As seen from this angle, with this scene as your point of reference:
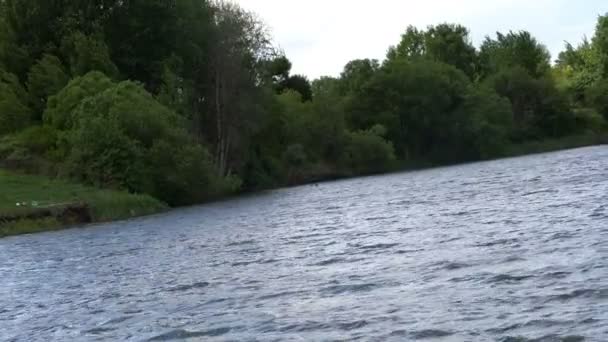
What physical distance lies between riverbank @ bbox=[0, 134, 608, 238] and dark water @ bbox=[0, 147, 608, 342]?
38.5ft

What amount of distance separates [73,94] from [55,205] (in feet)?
55.4

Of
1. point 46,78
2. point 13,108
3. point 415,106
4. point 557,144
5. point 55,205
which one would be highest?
point 46,78

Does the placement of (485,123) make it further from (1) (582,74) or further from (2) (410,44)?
(2) (410,44)

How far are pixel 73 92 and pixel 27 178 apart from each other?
28.3 ft

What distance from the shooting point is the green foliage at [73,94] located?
71.9 metres

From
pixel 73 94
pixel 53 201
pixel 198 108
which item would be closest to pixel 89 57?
pixel 73 94

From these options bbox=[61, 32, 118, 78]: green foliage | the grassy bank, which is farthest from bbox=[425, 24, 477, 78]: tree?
the grassy bank

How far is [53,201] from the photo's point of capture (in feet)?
194

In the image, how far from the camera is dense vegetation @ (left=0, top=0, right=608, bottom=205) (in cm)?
6862

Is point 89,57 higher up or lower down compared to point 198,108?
higher up

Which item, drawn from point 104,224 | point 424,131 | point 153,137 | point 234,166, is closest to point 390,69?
point 424,131

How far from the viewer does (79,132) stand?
66.4 meters

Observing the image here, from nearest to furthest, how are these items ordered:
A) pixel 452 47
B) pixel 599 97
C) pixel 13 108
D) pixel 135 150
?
pixel 135 150 < pixel 13 108 < pixel 599 97 < pixel 452 47

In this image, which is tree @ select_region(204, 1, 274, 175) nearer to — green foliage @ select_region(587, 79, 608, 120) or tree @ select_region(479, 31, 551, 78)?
green foliage @ select_region(587, 79, 608, 120)
